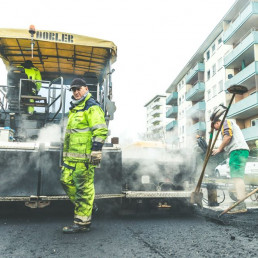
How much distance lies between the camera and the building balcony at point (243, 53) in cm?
2330

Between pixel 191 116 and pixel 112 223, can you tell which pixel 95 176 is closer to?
pixel 112 223

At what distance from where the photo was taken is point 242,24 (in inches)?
972

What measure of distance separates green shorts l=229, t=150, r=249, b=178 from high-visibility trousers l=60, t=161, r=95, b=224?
7.77ft

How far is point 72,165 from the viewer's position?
3.69 metres

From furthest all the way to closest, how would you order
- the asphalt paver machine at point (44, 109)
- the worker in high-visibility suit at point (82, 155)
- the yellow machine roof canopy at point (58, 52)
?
1. the yellow machine roof canopy at point (58, 52)
2. the asphalt paver machine at point (44, 109)
3. the worker in high-visibility suit at point (82, 155)

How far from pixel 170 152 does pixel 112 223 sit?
156 cm

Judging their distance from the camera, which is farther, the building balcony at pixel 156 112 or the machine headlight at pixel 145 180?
the building balcony at pixel 156 112

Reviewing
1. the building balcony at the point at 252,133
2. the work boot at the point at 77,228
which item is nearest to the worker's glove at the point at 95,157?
the work boot at the point at 77,228

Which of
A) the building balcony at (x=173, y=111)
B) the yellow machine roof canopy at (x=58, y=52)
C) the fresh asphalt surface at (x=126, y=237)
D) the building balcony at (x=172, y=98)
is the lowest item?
the fresh asphalt surface at (x=126, y=237)

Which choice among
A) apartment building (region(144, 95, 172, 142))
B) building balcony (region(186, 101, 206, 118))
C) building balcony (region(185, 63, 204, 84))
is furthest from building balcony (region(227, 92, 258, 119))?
apartment building (region(144, 95, 172, 142))

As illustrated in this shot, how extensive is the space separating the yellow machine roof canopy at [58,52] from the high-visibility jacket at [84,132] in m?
2.02

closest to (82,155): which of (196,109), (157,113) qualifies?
(196,109)

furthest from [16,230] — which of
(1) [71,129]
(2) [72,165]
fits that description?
(1) [71,129]

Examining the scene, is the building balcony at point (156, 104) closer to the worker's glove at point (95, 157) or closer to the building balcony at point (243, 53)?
the building balcony at point (243, 53)
